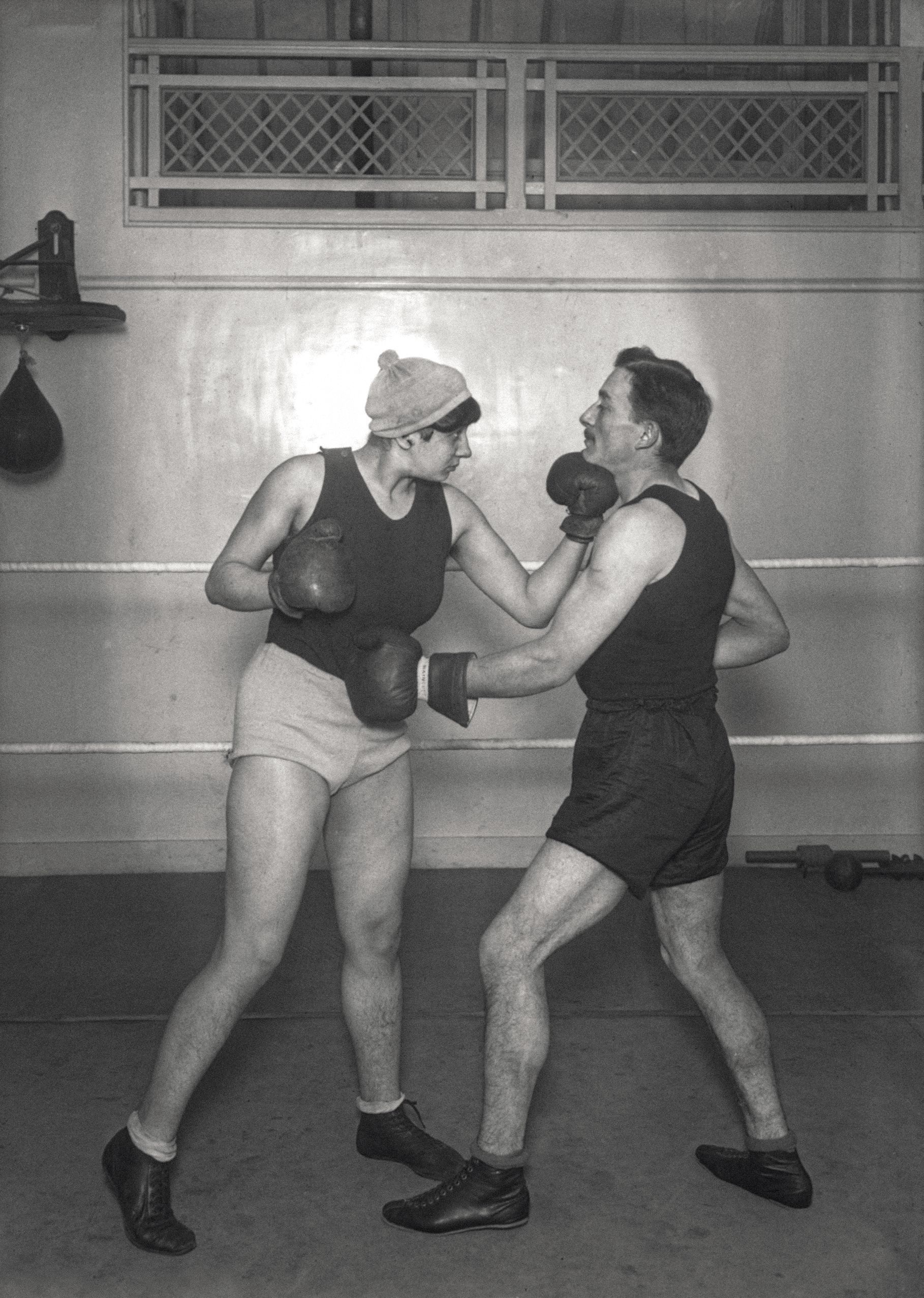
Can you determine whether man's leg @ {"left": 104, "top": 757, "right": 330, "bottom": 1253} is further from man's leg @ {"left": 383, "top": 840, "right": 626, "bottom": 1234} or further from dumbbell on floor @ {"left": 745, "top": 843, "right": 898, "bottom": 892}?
dumbbell on floor @ {"left": 745, "top": 843, "right": 898, "bottom": 892}

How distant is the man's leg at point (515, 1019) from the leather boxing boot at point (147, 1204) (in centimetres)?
37

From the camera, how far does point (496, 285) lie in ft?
15.2

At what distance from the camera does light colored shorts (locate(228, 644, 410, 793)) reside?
2.31m

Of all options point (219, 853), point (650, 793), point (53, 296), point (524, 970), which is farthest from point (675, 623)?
point (219, 853)

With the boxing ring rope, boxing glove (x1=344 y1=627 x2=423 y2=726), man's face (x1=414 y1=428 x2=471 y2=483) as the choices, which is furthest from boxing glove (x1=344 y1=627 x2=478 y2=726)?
the boxing ring rope

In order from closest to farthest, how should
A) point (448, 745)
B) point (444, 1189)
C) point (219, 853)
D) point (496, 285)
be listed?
1. point (444, 1189)
2. point (448, 745)
3. point (496, 285)
4. point (219, 853)

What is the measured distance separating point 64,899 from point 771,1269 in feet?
9.27

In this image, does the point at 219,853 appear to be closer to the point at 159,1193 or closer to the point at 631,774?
the point at 159,1193

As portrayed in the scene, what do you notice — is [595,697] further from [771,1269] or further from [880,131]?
[880,131]

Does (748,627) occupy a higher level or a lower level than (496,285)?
lower

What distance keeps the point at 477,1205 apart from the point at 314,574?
1038 mm

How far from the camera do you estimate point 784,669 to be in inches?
188

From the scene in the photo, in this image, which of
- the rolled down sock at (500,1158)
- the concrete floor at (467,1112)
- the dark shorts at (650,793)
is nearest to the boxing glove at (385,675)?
the dark shorts at (650,793)

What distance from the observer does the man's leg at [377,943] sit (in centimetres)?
244
